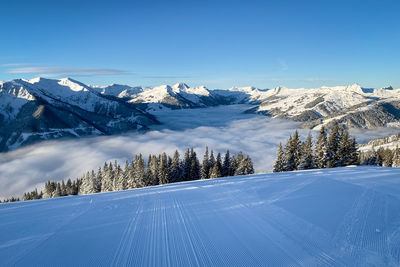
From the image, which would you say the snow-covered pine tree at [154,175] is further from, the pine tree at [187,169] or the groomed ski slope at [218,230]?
the groomed ski slope at [218,230]

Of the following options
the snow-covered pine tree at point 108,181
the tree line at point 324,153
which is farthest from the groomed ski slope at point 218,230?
the snow-covered pine tree at point 108,181

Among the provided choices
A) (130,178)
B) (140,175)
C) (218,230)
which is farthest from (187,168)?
(218,230)

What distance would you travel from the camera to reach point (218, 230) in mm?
9844

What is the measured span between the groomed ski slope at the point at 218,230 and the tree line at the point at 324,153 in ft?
70.5

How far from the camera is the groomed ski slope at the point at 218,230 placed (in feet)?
25.1

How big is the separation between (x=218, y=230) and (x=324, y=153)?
34544 mm

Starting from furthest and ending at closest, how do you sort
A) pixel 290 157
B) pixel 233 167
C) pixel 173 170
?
pixel 233 167 → pixel 173 170 → pixel 290 157

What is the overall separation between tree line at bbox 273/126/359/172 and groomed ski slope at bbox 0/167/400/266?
2150 centimetres

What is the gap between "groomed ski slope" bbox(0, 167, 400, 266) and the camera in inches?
301

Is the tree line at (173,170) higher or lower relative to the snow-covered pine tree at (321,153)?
lower

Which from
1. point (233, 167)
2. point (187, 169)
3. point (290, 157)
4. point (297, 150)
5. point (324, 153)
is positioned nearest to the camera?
point (324, 153)

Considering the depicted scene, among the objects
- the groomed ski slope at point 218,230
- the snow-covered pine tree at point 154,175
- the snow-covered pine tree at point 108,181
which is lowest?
the snow-covered pine tree at point 108,181

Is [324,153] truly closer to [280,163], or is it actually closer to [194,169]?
[280,163]

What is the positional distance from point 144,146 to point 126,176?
147427 millimetres
